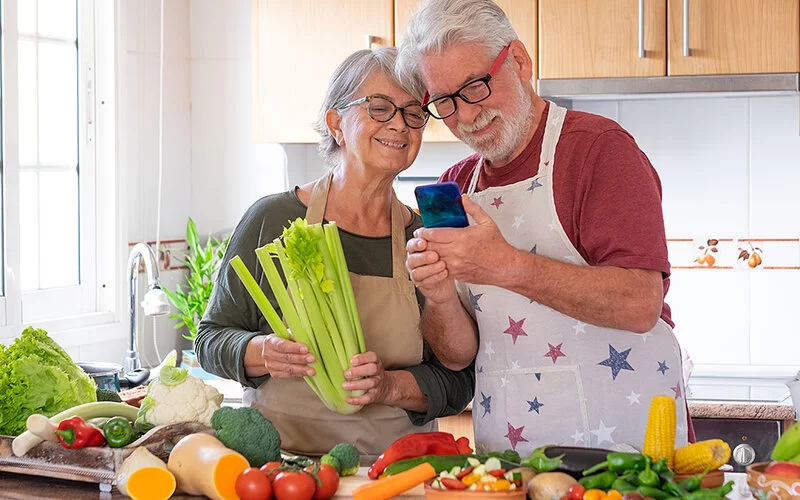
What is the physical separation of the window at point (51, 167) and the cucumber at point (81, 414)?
53.6 inches

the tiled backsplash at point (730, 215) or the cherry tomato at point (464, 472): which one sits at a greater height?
the tiled backsplash at point (730, 215)

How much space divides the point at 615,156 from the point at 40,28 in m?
2.28

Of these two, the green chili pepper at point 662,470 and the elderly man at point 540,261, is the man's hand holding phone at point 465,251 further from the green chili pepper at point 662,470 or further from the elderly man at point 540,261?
the green chili pepper at point 662,470

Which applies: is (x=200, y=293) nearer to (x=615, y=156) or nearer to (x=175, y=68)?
(x=175, y=68)

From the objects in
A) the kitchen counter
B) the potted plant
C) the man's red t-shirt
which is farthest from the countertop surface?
the potted plant

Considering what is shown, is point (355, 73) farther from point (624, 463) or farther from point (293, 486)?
point (624, 463)

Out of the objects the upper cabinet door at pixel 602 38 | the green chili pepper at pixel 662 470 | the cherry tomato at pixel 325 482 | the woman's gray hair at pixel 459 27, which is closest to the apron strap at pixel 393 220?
the woman's gray hair at pixel 459 27

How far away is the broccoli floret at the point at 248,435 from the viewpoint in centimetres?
169

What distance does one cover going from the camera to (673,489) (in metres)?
1.39

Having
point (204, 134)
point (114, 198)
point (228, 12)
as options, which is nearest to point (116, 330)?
point (114, 198)

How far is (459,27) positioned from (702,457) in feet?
2.84

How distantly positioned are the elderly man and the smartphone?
0.02 metres

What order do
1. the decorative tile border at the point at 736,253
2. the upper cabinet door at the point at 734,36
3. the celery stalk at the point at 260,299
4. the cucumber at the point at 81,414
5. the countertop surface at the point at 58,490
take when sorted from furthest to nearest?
the decorative tile border at the point at 736,253 → the upper cabinet door at the point at 734,36 → the celery stalk at the point at 260,299 → the cucumber at the point at 81,414 → the countertop surface at the point at 58,490

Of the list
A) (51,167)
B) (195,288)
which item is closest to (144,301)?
(195,288)
